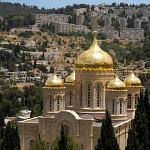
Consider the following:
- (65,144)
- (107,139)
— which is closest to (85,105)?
(65,144)

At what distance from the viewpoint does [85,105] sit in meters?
44.2

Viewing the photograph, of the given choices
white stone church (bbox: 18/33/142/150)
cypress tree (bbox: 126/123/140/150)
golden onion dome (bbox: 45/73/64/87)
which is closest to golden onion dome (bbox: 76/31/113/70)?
white stone church (bbox: 18/33/142/150)

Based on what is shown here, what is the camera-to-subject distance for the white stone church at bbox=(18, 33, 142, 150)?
42.0m

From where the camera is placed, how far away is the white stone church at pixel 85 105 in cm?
4203

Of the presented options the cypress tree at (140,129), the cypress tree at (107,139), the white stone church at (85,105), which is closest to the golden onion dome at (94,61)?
→ the white stone church at (85,105)

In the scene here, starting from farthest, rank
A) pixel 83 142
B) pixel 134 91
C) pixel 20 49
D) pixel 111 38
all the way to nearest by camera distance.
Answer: pixel 111 38 → pixel 20 49 → pixel 134 91 → pixel 83 142

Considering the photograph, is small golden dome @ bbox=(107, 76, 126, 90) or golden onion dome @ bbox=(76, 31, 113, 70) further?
golden onion dome @ bbox=(76, 31, 113, 70)

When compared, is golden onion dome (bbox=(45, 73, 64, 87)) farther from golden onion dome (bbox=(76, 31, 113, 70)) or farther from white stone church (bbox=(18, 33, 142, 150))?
golden onion dome (bbox=(76, 31, 113, 70))

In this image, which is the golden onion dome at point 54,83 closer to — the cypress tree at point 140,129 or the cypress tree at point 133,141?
the cypress tree at point 140,129

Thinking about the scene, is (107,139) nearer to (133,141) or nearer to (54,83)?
(133,141)

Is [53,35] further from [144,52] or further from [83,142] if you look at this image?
[83,142]

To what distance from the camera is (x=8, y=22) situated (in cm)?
19225

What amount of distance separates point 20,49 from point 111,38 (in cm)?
4523

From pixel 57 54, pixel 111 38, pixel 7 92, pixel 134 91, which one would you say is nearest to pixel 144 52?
pixel 57 54
